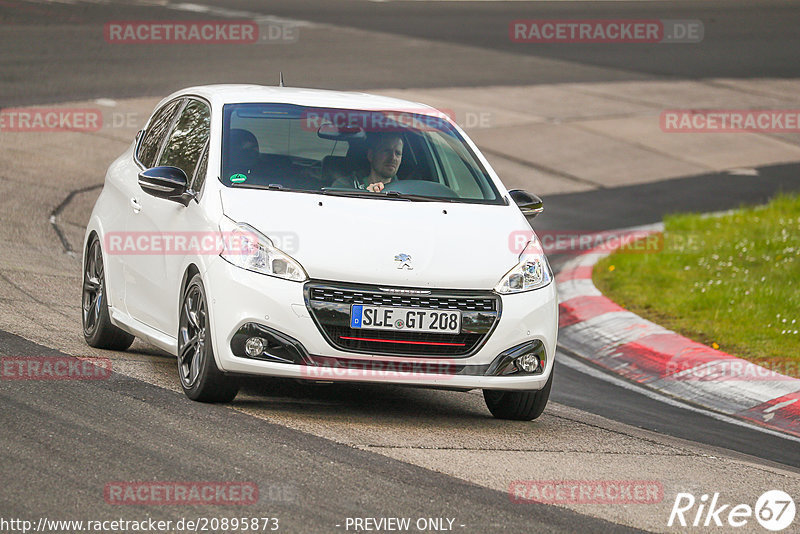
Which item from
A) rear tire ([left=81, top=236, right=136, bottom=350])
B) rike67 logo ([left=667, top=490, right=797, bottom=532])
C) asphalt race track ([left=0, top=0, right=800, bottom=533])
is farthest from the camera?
rear tire ([left=81, top=236, right=136, bottom=350])

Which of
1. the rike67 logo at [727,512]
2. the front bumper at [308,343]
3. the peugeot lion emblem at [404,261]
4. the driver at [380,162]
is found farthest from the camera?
the driver at [380,162]

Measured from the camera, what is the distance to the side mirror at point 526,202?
7.91 meters

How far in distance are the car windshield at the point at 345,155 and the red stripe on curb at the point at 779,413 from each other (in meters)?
2.28

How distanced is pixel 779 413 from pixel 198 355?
12.5ft

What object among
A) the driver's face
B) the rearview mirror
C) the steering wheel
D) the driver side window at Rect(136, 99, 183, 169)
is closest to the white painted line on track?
the steering wheel

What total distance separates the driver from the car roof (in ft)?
0.96

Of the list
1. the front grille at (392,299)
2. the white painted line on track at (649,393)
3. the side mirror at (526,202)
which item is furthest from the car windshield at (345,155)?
the white painted line on track at (649,393)

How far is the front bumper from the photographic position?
21.7 ft

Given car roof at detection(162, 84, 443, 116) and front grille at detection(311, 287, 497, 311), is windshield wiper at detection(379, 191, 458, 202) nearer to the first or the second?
car roof at detection(162, 84, 443, 116)

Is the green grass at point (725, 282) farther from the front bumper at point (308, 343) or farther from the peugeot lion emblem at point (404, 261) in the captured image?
the peugeot lion emblem at point (404, 261)

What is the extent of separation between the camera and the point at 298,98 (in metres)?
8.14

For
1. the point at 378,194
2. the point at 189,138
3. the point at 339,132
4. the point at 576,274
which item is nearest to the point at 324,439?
the point at 378,194

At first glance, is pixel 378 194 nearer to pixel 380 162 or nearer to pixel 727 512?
pixel 380 162

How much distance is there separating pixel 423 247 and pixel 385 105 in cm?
166
